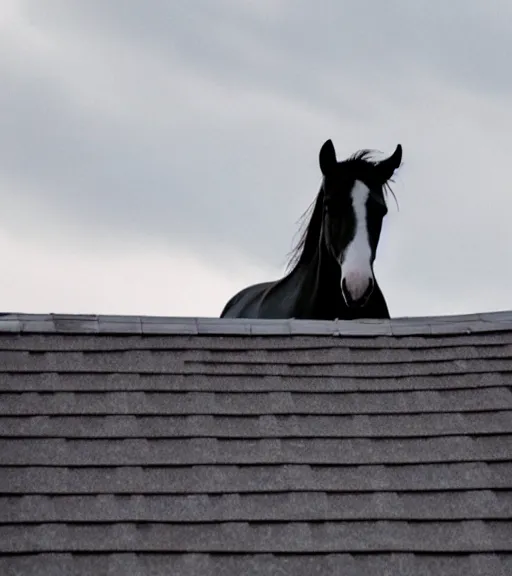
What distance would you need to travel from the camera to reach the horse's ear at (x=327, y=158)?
7273 mm

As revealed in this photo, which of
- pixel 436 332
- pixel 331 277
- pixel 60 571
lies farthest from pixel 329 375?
pixel 331 277

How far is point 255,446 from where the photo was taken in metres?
4.27

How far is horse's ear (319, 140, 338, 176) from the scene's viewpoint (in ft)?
23.9

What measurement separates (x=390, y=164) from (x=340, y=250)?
2.80ft

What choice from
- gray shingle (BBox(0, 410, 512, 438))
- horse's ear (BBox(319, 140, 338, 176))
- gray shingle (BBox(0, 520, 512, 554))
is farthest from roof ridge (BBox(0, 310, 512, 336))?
horse's ear (BBox(319, 140, 338, 176))

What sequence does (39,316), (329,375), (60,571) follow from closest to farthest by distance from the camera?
(60,571)
(329,375)
(39,316)

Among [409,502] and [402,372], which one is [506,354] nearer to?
[402,372]

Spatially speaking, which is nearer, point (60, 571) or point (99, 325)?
point (60, 571)

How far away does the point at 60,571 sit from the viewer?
143 inches

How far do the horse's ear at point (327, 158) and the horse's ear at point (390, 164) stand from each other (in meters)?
0.29

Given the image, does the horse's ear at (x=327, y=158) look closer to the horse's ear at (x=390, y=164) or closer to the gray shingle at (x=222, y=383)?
the horse's ear at (x=390, y=164)

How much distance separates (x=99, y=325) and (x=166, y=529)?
142 centimetres

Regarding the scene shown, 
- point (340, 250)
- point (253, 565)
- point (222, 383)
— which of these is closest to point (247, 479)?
point (253, 565)

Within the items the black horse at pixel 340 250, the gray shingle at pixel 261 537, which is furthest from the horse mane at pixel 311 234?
the gray shingle at pixel 261 537
